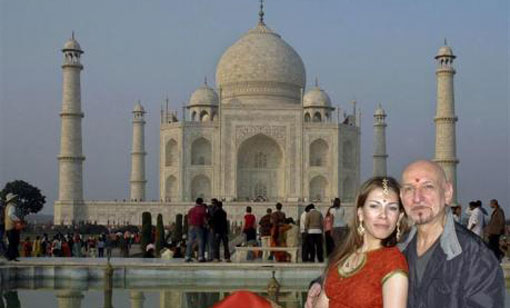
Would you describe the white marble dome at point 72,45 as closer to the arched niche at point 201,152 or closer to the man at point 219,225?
the arched niche at point 201,152

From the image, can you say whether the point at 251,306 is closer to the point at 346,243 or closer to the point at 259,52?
the point at 346,243

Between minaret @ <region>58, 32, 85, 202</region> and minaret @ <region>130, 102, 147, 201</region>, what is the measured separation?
5174 mm

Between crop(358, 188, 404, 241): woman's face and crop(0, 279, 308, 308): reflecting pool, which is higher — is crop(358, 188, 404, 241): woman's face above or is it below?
above

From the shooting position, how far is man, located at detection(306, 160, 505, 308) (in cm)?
225

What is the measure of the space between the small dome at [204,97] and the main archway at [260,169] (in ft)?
10.2

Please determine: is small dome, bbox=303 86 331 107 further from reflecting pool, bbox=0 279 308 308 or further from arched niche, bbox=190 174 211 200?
reflecting pool, bbox=0 279 308 308

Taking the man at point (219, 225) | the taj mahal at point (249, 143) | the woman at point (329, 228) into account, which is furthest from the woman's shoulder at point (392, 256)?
the taj mahal at point (249, 143)

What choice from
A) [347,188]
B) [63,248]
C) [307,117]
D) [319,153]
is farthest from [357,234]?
[307,117]

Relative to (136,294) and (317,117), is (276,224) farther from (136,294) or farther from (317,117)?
(317,117)

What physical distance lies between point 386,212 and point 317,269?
639cm

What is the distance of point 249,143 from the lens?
110 ft

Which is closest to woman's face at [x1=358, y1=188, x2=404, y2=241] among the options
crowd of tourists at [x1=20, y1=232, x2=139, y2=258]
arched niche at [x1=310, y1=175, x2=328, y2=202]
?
crowd of tourists at [x1=20, y1=232, x2=139, y2=258]

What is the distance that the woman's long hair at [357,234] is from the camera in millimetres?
2432

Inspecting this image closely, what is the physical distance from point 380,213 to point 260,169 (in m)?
31.5
